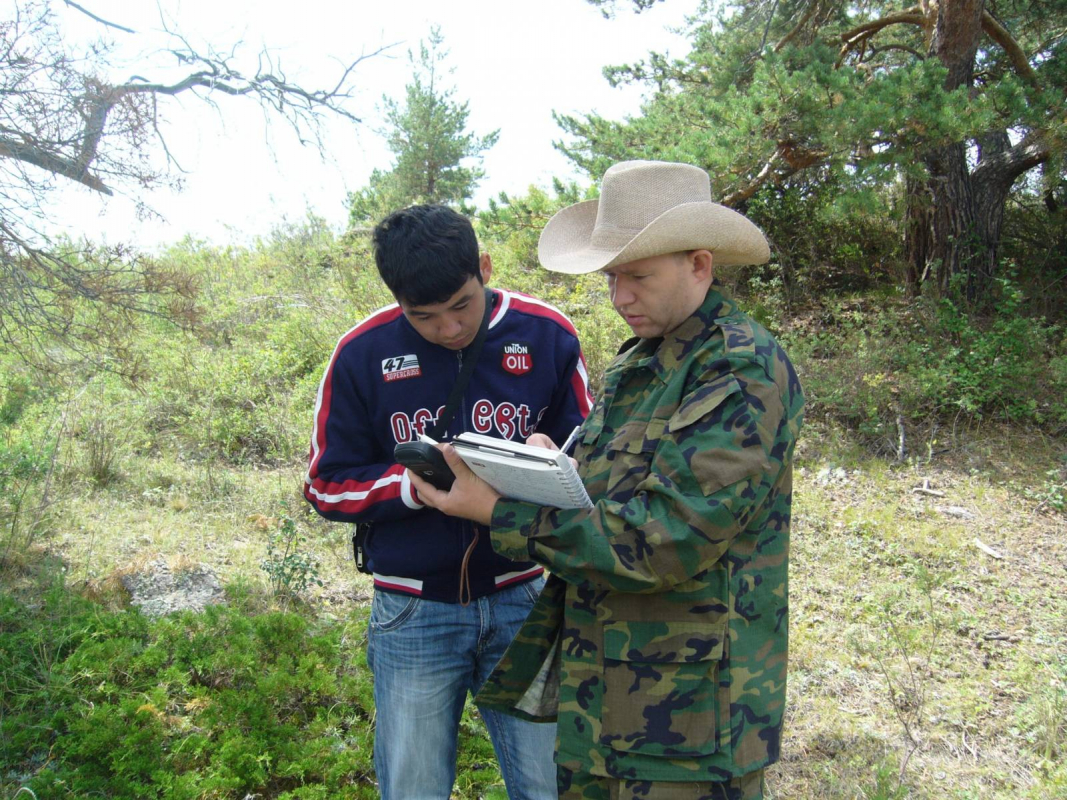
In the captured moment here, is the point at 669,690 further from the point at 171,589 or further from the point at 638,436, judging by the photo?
the point at 171,589

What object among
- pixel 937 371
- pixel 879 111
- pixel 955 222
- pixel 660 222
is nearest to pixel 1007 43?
pixel 955 222

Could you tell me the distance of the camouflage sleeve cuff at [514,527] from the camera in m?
1.62

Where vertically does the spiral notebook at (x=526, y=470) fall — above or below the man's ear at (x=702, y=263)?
below

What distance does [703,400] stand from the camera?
1515mm

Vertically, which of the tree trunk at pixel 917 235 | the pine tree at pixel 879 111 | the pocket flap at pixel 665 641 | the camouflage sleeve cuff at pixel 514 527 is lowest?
the pocket flap at pixel 665 641

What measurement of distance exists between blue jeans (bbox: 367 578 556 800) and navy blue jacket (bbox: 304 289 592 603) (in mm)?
63

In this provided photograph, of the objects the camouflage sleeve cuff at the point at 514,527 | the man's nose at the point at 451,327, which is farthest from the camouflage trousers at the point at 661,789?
the man's nose at the point at 451,327

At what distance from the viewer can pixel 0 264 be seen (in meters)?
4.24

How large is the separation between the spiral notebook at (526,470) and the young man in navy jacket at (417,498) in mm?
409

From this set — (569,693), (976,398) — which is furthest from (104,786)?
(976,398)

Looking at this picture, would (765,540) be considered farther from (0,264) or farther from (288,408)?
(288,408)

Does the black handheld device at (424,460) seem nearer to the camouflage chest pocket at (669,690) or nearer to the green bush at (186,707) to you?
the camouflage chest pocket at (669,690)

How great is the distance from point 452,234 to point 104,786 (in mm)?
2639

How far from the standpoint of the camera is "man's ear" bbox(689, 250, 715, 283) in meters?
1.68
